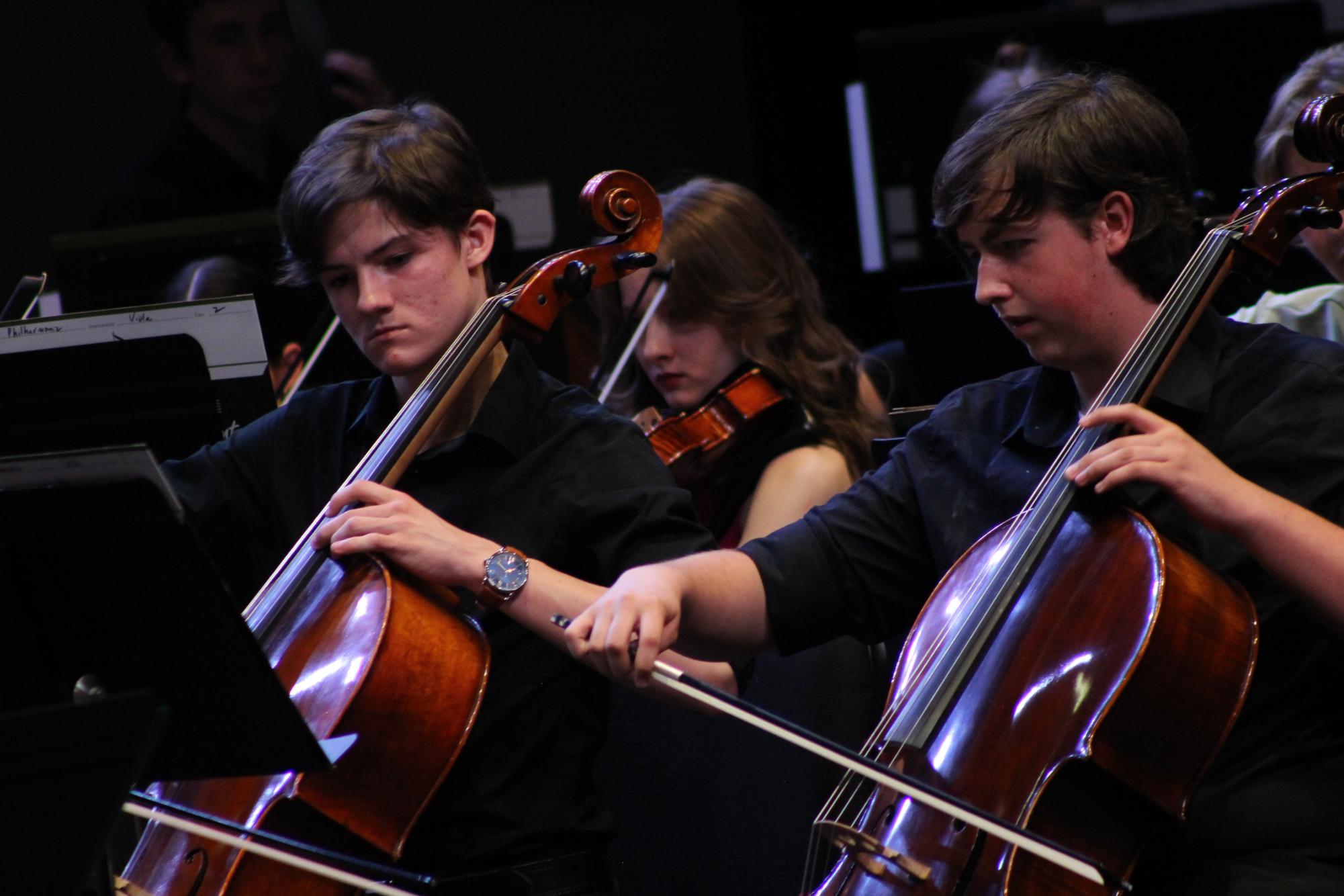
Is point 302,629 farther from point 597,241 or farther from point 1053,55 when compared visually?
point 1053,55

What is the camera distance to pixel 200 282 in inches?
122

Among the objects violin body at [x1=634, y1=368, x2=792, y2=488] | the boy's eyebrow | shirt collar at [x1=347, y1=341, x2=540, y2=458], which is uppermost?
the boy's eyebrow

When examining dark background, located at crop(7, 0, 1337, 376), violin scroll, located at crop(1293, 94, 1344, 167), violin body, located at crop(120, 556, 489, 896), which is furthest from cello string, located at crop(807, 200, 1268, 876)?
dark background, located at crop(7, 0, 1337, 376)

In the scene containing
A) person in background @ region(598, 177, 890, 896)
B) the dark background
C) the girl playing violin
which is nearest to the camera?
person in background @ region(598, 177, 890, 896)

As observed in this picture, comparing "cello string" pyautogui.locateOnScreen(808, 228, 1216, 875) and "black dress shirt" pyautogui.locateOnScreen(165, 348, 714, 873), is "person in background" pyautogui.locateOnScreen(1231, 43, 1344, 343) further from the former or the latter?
"black dress shirt" pyautogui.locateOnScreen(165, 348, 714, 873)

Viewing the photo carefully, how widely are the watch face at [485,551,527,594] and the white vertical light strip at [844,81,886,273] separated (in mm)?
3048

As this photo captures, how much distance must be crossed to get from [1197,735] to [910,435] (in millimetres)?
536

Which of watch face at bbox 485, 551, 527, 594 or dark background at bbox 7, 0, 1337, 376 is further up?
watch face at bbox 485, 551, 527, 594

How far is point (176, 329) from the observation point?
6.29 feet

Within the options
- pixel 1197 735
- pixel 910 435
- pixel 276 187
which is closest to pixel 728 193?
pixel 910 435

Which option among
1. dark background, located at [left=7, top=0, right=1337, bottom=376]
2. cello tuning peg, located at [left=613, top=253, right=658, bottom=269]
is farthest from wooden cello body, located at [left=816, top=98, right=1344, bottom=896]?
dark background, located at [left=7, top=0, right=1337, bottom=376]

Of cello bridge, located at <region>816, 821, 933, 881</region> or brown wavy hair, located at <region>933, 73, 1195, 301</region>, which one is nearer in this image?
cello bridge, located at <region>816, 821, 933, 881</region>

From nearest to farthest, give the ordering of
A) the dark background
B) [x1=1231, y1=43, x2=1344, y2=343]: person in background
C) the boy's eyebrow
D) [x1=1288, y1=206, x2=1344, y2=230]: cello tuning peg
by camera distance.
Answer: [x1=1288, y1=206, x2=1344, y2=230]: cello tuning peg, the boy's eyebrow, [x1=1231, y1=43, x2=1344, y2=343]: person in background, the dark background

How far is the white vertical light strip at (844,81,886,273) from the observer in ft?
14.8
